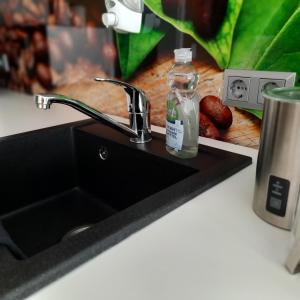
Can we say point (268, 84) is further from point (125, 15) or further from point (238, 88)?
point (125, 15)

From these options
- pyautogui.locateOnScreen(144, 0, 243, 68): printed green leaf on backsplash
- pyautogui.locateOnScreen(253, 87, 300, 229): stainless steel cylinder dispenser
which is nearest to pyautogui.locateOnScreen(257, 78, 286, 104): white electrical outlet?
pyautogui.locateOnScreen(144, 0, 243, 68): printed green leaf on backsplash

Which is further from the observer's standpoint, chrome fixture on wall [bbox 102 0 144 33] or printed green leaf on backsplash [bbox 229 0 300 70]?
chrome fixture on wall [bbox 102 0 144 33]

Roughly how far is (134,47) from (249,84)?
418 millimetres

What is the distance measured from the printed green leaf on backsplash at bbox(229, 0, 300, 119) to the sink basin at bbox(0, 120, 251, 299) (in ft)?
0.71

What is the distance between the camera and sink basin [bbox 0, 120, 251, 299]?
0.64m

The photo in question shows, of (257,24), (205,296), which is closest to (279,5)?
(257,24)

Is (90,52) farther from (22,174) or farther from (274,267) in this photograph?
(274,267)

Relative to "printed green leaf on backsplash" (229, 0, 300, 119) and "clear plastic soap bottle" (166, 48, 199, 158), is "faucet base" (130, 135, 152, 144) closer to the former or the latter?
"clear plastic soap bottle" (166, 48, 199, 158)

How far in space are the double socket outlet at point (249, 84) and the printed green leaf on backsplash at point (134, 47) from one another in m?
0.27

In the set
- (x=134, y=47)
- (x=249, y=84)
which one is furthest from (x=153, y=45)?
(x=249, y=84)

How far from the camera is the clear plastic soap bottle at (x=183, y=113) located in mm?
642

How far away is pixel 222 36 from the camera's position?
74 centimetres

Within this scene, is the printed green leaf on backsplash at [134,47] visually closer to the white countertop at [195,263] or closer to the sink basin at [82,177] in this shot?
the sink basin at [82,177]

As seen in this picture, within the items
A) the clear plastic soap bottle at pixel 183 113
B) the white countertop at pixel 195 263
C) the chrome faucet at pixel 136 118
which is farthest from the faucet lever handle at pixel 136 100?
the white countertop at pixel 195 263
